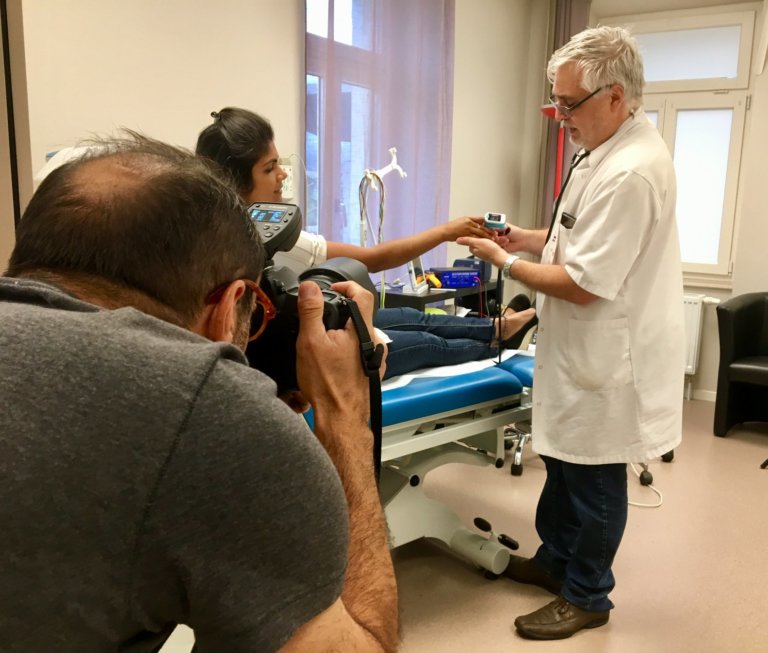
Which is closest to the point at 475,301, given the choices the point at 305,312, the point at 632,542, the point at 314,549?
the point at 632,542

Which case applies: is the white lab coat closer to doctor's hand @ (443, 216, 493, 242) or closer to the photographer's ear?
doctor's hand @ (443, 216, 493, 242)

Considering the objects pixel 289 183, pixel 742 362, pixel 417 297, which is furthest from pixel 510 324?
pixel 742 362

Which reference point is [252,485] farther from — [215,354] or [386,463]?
[386,463]

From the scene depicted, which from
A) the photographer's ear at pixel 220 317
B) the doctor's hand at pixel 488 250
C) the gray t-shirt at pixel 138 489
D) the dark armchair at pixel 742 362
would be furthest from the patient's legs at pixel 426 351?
the dark armchair at pixel 742 362

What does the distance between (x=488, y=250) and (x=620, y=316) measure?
42 cm

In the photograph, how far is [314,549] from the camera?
54cm

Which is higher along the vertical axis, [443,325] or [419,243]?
[419,243]

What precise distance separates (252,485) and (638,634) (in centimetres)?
188

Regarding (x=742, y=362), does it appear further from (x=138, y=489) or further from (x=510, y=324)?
(x=138, y=489)

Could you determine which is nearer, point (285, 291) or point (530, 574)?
point (285, 291)

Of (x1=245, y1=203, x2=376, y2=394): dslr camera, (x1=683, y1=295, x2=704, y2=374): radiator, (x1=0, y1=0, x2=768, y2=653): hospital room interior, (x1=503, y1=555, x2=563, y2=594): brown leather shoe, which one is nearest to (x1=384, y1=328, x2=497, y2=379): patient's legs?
(x1=0, y1=0, x2=768, y2=653): hospital room interior

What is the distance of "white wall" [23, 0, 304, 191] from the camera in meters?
2.18

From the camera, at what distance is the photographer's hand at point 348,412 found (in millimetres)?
726

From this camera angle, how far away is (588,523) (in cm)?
187
